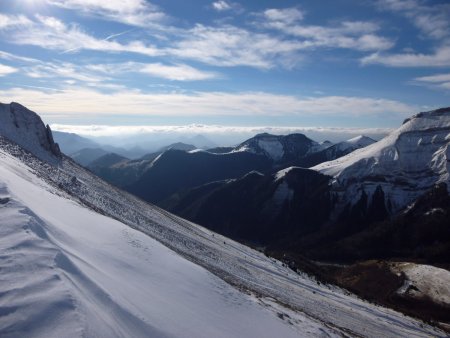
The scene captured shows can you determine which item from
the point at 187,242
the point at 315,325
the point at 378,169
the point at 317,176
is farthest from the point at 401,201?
the point at 315,325

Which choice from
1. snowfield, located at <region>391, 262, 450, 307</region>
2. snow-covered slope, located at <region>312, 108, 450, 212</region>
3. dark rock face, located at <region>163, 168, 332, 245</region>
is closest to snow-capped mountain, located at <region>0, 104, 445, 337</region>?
snowfield, located at <region>391, 262, 450, 307</region>

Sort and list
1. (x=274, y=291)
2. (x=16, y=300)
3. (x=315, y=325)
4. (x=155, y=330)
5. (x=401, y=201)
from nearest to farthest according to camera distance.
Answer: (x=16, y=300) < (x=155, y=330) < (x=315, y=325) < (x=274, y=291) < (x=401, y=201)

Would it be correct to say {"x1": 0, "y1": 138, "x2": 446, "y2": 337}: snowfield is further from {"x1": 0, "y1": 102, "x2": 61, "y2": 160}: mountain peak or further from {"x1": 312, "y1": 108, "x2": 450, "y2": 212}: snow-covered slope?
{"x1": 312, "y1": 108, "x2": 450, "y2": 212}: snow-covered slope

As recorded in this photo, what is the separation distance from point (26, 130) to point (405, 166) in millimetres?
164671

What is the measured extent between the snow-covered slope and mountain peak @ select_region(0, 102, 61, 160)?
477 ft

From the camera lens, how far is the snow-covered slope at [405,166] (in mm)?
170625

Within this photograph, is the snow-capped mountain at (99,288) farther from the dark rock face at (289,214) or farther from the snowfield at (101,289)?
the dark rock face at (289,214)

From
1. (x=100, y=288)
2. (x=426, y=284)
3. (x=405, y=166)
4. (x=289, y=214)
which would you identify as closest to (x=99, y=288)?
(x=100, y=288)

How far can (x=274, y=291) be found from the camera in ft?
122

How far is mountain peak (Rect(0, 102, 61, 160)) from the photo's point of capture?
63.2m

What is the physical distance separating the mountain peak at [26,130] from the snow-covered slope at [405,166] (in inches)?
5722

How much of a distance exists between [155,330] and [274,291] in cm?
2594

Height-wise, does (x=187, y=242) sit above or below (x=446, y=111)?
below

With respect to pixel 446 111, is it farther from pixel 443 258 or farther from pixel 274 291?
pixel 274 291
